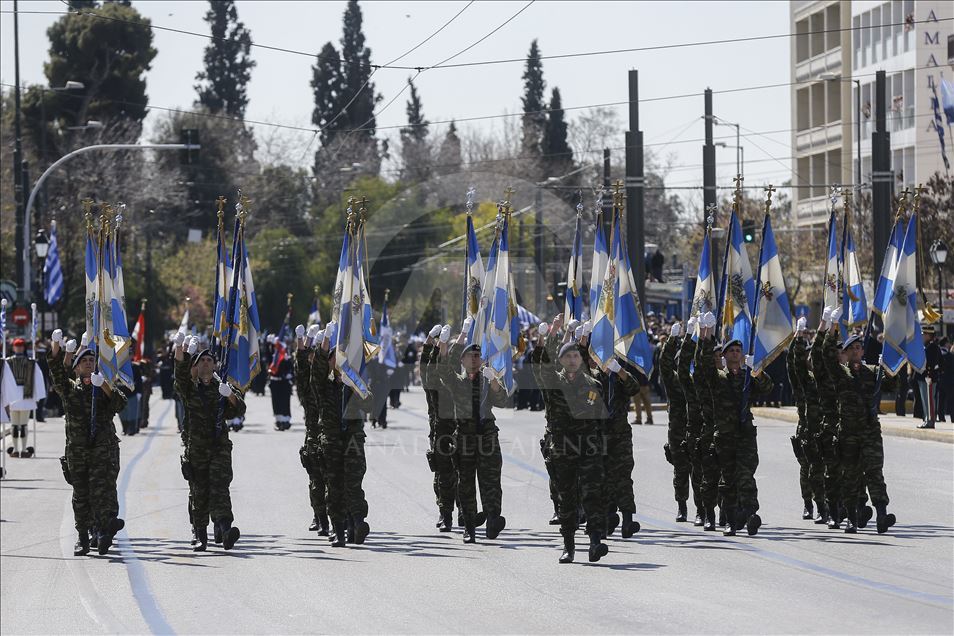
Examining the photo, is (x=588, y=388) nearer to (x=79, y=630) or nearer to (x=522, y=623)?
(x=522, y=623)

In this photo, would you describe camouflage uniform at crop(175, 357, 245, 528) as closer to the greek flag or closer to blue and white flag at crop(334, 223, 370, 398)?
blue and white flag at crop(334, 223, 370, 398)

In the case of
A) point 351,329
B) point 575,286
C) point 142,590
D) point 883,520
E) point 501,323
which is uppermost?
point 575,286

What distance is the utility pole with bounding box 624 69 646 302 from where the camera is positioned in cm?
3088

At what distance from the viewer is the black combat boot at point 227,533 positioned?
44.9 feet

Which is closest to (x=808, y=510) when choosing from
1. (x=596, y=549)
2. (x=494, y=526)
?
(x=494, y=526)

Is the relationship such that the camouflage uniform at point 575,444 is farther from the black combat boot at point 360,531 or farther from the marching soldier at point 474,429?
the black combat boot at point 360,531

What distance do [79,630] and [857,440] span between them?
755 centimetres

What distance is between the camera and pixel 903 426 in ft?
89.7

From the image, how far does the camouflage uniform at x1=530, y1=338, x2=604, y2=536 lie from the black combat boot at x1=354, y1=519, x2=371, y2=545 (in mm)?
2254

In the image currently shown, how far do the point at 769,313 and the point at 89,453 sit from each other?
7.21 m

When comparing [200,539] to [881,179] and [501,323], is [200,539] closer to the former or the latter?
[501,323]

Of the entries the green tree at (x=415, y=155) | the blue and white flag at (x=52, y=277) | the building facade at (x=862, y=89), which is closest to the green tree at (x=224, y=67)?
the green tree at (x=415, y=155)

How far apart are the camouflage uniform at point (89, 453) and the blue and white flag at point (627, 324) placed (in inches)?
215

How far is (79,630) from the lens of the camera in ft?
33.1
